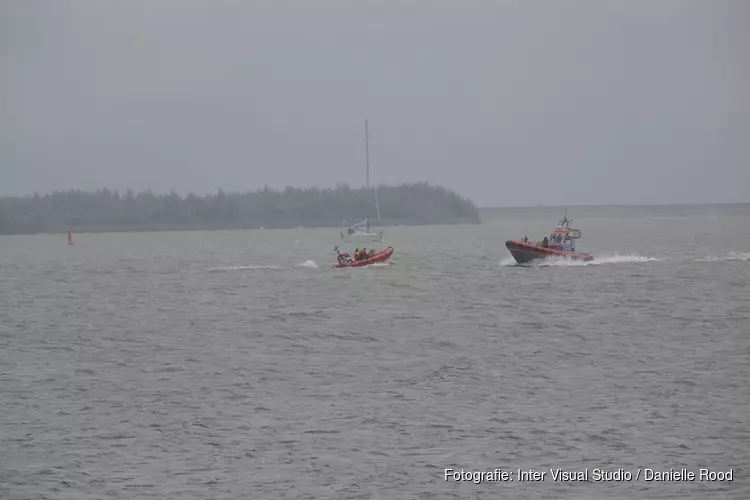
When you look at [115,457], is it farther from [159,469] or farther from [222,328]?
[222,328]

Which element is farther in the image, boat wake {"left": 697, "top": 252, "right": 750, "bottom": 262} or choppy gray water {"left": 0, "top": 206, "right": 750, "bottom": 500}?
boat wake {"left": 697, "top": 252, "right": 750, "bottom": 262}

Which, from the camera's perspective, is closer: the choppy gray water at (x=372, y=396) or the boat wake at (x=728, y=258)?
the choppy gray water at (x=372, y=396)

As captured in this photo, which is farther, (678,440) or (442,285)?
(442,285)

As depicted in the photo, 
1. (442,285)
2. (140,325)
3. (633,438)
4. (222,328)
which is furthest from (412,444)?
(442,285)

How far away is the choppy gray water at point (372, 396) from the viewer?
2328 cm

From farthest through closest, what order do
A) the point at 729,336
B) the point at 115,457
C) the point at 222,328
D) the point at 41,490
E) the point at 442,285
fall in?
1. the point at 442,285
2. the point at 222,328
3. the point at 729,336
4. the point at 115,457
5. the point at 41,490

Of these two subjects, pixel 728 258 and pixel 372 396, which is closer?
pixel 372 396

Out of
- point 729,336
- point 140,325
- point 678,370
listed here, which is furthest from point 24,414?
point 729,336

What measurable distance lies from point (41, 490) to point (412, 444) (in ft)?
27.7

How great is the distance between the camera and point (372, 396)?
31625mm

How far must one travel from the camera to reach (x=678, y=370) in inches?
1405

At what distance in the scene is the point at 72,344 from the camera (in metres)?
46.9

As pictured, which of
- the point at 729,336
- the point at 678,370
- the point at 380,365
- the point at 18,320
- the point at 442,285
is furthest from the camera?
the point at 442,285

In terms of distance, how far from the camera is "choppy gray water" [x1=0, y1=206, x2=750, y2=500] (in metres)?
23.3
